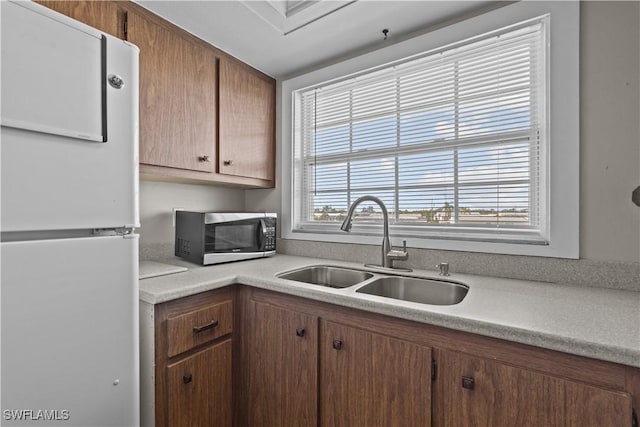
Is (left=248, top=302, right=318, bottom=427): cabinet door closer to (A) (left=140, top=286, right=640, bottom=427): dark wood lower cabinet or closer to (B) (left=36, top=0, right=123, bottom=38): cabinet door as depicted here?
(A) (left=140, top=286, right=640, bottom=427): dark wood lower cabinet

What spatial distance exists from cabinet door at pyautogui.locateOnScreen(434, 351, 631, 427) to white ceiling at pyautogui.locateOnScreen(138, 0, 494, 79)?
1.58m

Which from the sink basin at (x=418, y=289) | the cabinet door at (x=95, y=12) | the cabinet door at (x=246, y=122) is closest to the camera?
the cabinet door at (x=95, y=12)

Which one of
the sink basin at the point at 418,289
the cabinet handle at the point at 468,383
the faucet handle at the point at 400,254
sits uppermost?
the faucet handle at the point at 400,254

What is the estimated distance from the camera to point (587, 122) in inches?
50.3

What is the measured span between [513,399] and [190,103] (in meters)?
1.91

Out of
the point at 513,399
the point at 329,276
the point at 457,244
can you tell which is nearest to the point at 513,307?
the point at 513,399

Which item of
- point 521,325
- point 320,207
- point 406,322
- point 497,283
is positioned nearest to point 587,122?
point 497,283

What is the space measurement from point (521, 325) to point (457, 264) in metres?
0.72

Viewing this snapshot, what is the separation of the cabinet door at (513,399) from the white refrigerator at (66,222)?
102 centimetres

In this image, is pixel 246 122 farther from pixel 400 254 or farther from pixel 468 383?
pixel 468 383

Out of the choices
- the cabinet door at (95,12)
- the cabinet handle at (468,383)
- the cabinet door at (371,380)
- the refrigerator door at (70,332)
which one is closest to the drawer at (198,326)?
the refrigerator door at (70,332)

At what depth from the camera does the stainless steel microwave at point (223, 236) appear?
1.68 meters

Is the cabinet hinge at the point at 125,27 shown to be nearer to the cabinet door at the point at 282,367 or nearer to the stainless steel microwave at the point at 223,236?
the stainless steel microwave at the point at 223,236

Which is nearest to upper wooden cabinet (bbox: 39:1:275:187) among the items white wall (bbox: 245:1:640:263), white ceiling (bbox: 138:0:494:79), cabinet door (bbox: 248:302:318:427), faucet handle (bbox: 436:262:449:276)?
white ceiling (bbox: 138:0:494:79)
